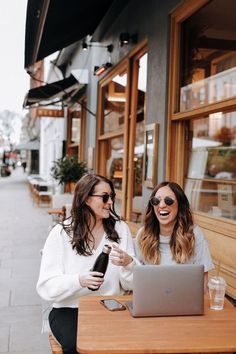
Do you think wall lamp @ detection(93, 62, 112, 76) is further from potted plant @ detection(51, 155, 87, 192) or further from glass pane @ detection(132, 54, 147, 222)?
potted plant @ detection(51, 155, 87, 192)

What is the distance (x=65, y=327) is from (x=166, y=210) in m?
0.85

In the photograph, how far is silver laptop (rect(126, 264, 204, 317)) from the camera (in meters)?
2.02

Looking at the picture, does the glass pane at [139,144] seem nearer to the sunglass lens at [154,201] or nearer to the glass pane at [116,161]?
the glass pane at [116,161]

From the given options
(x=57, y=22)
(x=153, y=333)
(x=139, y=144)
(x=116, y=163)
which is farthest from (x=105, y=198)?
(x=116, y=163)

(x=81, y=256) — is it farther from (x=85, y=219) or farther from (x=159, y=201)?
(x=159, y=201)

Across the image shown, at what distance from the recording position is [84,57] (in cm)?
1138

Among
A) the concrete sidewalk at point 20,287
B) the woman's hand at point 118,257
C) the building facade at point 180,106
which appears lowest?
the concrete sidewalk at point 20,287

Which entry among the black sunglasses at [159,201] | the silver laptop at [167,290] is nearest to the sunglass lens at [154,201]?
the black sunglasses at [159,201]

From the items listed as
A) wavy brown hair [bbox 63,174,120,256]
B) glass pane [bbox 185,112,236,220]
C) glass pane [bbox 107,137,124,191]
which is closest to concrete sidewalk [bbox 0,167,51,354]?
wavy brown hair [bbox 63,174,120,256]

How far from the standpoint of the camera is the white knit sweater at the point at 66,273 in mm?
2412

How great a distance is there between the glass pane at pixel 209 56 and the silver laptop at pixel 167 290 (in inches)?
94.6

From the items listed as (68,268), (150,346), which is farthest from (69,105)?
(150,346)

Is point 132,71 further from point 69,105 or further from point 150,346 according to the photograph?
point 69,105

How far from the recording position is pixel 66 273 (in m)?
2.53
